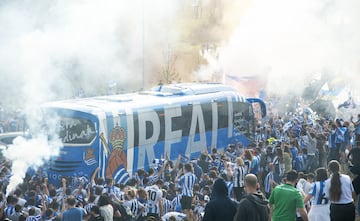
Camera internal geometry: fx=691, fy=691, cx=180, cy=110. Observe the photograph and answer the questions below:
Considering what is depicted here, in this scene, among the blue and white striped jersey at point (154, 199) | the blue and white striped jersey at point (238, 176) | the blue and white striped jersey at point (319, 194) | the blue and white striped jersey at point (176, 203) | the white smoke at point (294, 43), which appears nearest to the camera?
the blue and white striped jersey at point (319, 194)

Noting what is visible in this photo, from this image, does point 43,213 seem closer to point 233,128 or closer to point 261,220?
point 261,220

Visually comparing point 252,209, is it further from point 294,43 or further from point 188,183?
point 294,43

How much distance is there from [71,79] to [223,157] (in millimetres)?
18309

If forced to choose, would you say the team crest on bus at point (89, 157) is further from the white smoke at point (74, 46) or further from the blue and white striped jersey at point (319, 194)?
the blue and white striped jersey at point (319, 194)

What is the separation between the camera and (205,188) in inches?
468

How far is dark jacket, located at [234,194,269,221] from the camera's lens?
22.9 feet

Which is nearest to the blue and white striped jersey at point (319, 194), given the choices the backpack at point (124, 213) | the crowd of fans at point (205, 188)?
the crowd of fans at point (205, 188)

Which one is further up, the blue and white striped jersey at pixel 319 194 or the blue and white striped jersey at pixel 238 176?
the blue and white striped jersey at pixel 319 194

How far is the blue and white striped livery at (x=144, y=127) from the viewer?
1513 centimetres

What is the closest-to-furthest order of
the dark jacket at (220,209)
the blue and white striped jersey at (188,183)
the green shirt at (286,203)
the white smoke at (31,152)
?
the dark jacket at (220,209)
the green shirt at (286,203)
the blue and white striped jersey at (188,183)
the white smoke at (31,152)

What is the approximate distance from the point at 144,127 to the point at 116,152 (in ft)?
4.02

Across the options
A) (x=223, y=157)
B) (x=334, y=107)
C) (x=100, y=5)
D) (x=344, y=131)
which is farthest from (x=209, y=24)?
(x=223, y=157)

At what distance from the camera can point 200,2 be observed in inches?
1432

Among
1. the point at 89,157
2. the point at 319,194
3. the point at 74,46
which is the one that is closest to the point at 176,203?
the point at 319,194
